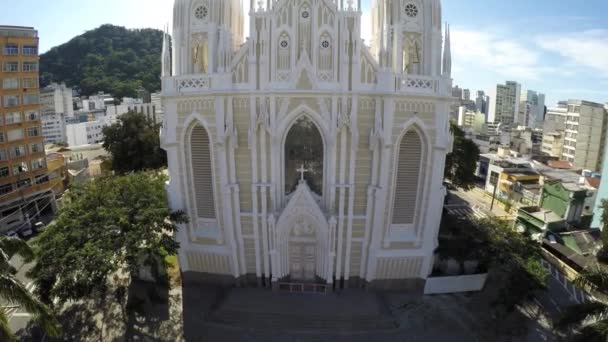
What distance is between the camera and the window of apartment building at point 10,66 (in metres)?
26.8

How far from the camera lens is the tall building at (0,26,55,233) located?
88.7ft

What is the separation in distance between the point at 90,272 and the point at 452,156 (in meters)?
28.0

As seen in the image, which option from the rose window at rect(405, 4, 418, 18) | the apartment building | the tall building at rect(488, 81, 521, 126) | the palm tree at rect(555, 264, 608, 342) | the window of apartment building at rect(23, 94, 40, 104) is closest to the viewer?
the palm tree at rect(555, 264, 608, 342)

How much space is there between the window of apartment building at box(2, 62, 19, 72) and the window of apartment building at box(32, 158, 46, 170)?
7715 mm

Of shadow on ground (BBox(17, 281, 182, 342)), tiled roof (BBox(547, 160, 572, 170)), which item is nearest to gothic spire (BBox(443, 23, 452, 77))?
shadow on ground (BBox(17, 281, 182, 342))

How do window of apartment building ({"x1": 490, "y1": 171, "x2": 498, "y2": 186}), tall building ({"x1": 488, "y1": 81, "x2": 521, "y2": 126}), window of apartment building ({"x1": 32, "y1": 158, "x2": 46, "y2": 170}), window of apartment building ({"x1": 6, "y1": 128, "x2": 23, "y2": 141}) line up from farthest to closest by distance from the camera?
tall building ({"x1": 488, "y1": 81, "x2": 521, "y2": 126})
window of apartment building ({"x1": 490, "y1": 171, "x2": 498, "y2": 186})
window of apartment building ({"x1": 32, "y1": 158, "x2": 46, "y2": 170})
window of apartment building ({"x1": 6, "y1": 128, "x2": 23, "y2": 141})

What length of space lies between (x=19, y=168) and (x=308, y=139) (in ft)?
90.9

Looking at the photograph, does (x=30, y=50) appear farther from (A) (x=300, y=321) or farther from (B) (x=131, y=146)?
(A) (x=300, y=321)

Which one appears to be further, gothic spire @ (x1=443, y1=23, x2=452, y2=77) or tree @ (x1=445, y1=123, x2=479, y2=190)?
tree @ (x1=445, y1=123, x2=479, y2=190)

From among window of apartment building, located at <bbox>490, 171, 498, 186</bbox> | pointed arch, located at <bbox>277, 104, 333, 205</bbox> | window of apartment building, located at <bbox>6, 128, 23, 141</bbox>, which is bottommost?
window of apartment building, located at <bbox>490, 171, 498, 186</bbox>

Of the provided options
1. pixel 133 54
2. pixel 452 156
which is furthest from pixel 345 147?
pixel 133 54

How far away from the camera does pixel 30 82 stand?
2858 centimetres

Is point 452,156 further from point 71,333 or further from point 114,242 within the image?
point 71,333

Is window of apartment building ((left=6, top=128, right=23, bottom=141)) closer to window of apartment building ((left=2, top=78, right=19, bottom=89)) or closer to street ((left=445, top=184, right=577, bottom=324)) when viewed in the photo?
window of apartment building ((left=2, top=78, right=19, bottom=89))
